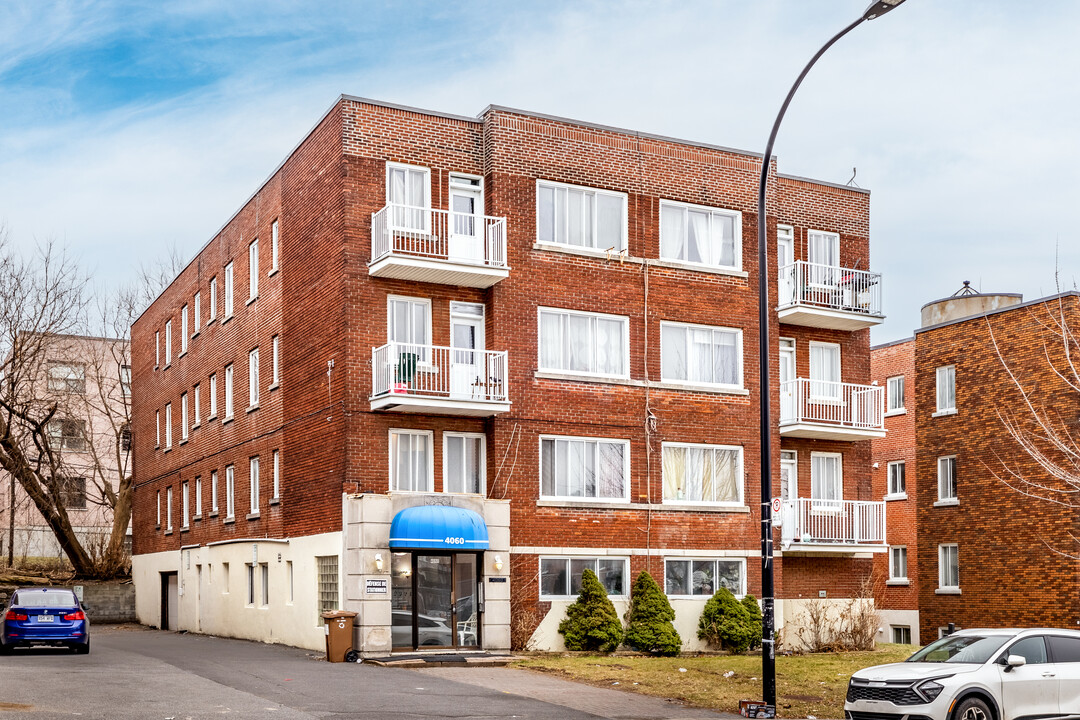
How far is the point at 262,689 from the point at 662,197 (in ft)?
56.1

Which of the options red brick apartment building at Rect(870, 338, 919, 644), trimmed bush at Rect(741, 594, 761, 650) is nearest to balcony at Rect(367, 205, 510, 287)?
trimmed bush at Rect(741, 594, 761, 650)

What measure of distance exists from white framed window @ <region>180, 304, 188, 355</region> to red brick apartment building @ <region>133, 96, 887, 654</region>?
778 cm

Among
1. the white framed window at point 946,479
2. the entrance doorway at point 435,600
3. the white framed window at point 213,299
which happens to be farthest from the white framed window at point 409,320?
the white framed window at point 946,479

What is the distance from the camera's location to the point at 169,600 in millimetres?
43688

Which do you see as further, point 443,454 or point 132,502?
point 132,502

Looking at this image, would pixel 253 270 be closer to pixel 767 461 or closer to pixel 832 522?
pixel 832 522

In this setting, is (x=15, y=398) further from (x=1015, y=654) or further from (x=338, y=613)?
(x=1015, y=654)

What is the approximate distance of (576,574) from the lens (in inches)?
1170

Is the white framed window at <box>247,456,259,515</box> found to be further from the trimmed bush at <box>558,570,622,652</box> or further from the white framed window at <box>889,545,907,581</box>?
the white framed window at <box>889,545,907,581</box>

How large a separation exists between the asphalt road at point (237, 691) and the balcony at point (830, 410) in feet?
43.4

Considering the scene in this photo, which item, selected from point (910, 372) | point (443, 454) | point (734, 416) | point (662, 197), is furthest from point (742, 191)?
point (910, 372)

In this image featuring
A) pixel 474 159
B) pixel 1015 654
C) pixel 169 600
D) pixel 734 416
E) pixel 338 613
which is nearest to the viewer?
pixel 1015 654

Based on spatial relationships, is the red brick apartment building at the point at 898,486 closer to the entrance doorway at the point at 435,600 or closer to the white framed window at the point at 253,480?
the entrance doorway at the point at 435,600

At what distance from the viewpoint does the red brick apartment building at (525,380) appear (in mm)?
28094
